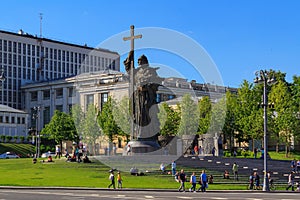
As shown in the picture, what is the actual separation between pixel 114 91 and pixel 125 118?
4367 cm

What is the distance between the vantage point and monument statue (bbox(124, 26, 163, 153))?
6106 centimetres

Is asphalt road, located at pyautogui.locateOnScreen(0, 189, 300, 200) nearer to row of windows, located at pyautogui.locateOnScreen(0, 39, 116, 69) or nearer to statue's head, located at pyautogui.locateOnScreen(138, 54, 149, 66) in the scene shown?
statue's head, located at pyautogui.locateOnScreen(138, 54, 149, 66)

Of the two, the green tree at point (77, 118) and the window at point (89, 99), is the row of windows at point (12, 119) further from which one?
the green tree at point (77, 118)

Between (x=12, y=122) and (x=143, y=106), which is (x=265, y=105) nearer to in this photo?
(x=143, y=106)

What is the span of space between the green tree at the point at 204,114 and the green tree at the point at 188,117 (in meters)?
0.90

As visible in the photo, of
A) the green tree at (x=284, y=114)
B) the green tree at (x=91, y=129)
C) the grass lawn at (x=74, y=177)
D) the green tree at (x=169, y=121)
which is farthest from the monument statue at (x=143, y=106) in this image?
the green tree at (x=91, y=129)

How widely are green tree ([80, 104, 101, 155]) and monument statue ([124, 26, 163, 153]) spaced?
1809 inches

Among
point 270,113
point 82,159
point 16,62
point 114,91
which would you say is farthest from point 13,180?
point 16,62

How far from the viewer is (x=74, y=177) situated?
2051 inches

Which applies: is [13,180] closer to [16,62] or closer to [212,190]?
[212,190]

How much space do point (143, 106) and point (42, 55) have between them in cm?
11795

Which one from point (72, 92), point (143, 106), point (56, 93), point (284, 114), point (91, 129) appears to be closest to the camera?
point (143, 106)

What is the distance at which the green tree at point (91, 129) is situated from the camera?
354 ft

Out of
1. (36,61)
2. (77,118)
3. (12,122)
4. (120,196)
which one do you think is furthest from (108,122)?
(36,61)
